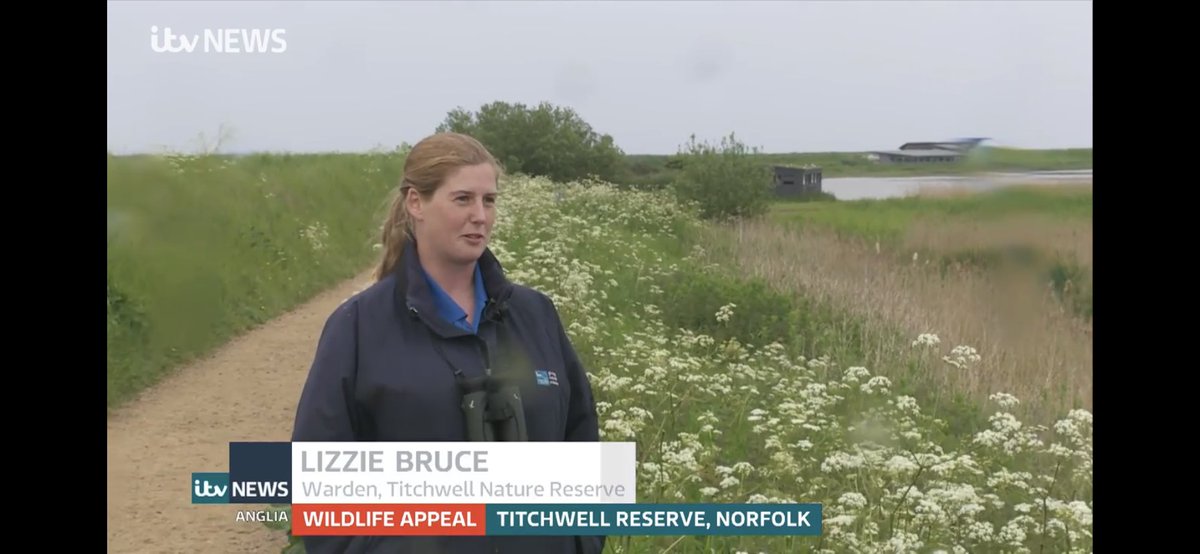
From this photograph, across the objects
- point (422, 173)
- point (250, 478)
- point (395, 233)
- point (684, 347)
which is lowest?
point (250, 478)

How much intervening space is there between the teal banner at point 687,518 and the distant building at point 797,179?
1.31 m

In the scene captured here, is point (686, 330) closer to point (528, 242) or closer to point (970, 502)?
point (528, 242)

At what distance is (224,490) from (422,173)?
72.2 inches

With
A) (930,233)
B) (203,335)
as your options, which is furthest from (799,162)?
(203,335)

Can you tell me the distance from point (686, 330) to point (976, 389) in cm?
136

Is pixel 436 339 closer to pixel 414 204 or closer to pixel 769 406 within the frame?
pixel 414 204

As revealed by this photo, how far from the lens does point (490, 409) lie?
244 cm

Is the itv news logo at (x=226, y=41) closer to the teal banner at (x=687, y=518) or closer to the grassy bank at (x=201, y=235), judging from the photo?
the grassy bank at (x=201, y=235)

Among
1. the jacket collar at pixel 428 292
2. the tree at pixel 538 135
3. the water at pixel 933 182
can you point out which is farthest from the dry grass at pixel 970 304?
the jacket collar at pixel 428 292

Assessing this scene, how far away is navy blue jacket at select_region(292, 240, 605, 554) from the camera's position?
91.7 inches

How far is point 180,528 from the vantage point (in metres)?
3.69

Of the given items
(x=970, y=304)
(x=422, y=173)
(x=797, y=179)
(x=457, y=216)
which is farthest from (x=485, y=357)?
(x=970, y=304)

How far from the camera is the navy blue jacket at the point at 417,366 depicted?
2.33 metres

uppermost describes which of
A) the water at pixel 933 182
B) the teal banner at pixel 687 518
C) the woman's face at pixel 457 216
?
the water at pixel 933 182
